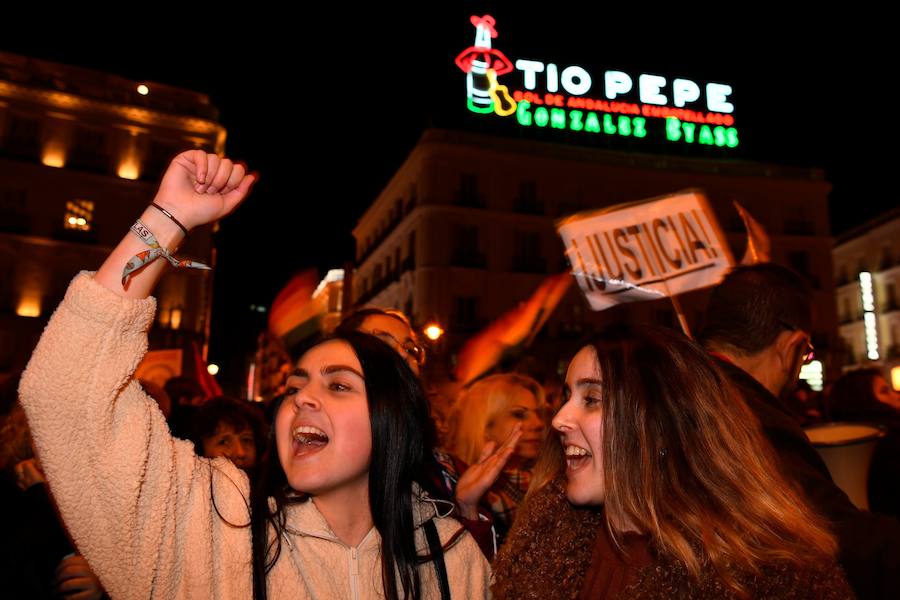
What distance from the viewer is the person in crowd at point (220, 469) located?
1.57 metres

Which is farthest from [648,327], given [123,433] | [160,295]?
[160,295]

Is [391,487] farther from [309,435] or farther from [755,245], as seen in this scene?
[755,245]

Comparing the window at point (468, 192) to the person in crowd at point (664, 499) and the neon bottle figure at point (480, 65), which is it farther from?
the person in crowd at point (664, 499)

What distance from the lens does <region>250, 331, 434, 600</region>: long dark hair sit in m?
2.24

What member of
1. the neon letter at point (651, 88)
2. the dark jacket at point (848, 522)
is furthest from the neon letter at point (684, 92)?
the dark jacket at point (848, 522)

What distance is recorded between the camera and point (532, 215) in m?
34.0

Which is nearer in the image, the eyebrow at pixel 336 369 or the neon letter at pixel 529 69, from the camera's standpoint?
the eyebrow at pixel 336 369

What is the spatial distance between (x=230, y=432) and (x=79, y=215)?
1192 inches

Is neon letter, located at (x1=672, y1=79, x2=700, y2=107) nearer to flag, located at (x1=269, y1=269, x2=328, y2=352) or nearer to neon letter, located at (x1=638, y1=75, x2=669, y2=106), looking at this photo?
neon letter, located at (x1=638, y1=75, x2=669, y2=106)

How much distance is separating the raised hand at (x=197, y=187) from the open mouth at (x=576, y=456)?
1.29 m

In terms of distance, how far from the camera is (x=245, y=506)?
2.05 meters

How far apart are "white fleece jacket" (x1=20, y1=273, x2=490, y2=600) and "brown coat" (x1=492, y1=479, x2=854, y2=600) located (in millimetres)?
721

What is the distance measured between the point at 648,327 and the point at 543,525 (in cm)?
79

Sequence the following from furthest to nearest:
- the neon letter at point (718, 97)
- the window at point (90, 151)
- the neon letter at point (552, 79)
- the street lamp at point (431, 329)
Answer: the neon letter at point (718, 97)
the neon letter at point (552, 79)
the window at point (90, 151)
the street lamp at point (431, 329)
